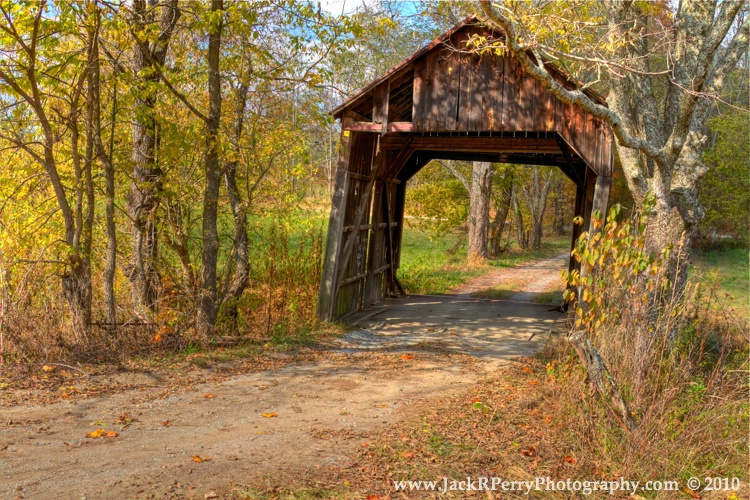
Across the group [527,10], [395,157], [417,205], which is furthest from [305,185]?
[417,205]

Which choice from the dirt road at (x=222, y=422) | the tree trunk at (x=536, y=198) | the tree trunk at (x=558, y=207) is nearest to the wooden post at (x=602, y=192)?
the dirt road at (x=222, y=422)

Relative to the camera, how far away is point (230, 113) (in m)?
12.3

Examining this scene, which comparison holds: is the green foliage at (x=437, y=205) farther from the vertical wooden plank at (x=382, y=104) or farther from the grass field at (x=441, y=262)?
the vertical wooden plank at (x=382, y=104)

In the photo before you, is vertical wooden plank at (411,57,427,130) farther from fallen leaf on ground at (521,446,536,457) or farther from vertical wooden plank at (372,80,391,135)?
fallen leaf on ground at (521,446,536,457)

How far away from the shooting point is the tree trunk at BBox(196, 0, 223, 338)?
31.4 ft

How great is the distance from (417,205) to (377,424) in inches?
731

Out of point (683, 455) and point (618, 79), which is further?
point (618, 79)

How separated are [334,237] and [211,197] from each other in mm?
2333

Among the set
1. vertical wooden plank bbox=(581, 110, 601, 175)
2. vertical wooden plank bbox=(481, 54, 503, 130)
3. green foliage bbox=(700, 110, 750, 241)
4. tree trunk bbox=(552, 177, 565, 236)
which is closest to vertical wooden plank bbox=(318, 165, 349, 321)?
vertical wooden plank bbox=(481, 54, 503, 130)

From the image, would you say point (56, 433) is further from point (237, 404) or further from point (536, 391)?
point (536, 391)

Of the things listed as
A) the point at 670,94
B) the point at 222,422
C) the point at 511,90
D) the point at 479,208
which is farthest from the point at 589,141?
the point at 479,208

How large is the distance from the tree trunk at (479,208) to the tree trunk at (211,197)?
1523 centimetres

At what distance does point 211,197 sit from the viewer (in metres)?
9.82

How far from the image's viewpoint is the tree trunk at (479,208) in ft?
79.4
